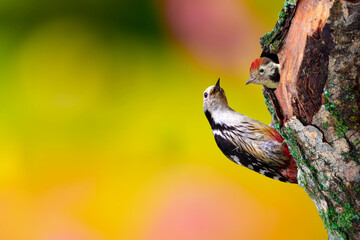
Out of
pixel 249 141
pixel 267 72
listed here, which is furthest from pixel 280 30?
pixel 249 141

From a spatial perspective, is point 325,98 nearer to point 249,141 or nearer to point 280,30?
point 280,30

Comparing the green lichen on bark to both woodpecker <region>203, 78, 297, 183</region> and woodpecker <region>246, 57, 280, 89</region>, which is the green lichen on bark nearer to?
woodpecker <region>246, 57, 280, 89</region>

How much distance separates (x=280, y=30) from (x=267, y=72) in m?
0.15

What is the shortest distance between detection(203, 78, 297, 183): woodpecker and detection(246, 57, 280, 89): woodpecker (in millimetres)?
220

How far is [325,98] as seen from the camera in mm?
803

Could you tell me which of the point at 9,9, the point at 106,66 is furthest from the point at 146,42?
the point at 9,9

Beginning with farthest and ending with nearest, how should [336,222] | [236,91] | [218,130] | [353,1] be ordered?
[236,91] → [218,130] → [336,222] → [353,1]

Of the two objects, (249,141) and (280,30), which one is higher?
(280,30)

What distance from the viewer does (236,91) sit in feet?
6.22

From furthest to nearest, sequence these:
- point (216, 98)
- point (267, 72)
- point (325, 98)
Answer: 1. point (216, 98)
2. point (267, 72)
3. point (325, 98)

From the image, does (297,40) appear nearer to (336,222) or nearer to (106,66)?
(336,222)

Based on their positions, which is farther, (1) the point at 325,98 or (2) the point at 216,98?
(2) the point at 216,98

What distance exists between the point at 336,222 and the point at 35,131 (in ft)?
4.87

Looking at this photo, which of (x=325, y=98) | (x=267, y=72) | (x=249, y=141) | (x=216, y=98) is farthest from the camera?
(x=216, y=98)
